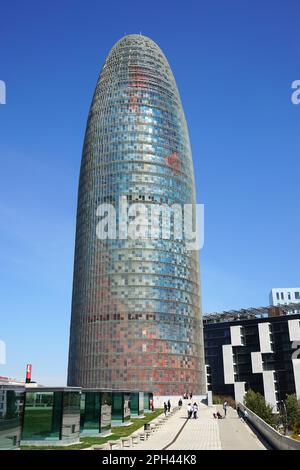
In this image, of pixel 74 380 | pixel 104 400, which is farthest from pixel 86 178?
pixel 104 400

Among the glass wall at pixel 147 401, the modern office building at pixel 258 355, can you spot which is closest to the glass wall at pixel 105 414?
the glass wall at pixel 147 401

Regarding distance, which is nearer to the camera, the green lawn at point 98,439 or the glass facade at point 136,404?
the green lawn at point 98,439

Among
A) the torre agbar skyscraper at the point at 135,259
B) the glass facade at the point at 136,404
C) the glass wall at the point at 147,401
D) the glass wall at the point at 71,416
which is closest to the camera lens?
the glass wall at the point at 71,416

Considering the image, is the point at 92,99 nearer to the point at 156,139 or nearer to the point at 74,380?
the point at 156,139

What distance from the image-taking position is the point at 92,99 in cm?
15750

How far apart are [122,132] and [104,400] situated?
4323 inches

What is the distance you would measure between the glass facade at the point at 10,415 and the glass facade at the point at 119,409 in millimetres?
20572

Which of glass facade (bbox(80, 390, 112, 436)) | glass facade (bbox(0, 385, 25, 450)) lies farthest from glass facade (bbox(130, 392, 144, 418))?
glass facade (bbox(0, 385, 25, 450))

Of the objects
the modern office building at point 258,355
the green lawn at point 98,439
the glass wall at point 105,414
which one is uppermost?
the modern office building at point 258,355

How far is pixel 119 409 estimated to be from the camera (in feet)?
173

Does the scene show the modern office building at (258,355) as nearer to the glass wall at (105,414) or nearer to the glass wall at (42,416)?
the glass wall at (105,414)

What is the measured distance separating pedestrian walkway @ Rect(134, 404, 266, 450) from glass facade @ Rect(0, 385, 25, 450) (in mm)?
9349

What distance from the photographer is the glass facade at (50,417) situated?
34.5m

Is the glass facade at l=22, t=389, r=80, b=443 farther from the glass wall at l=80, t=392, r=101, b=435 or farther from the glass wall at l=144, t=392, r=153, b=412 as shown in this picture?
the glass wall at l=144, t=392, r=153, b=412
